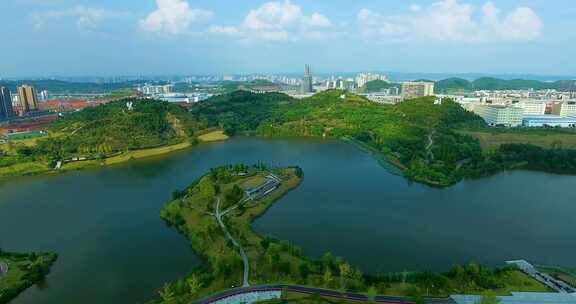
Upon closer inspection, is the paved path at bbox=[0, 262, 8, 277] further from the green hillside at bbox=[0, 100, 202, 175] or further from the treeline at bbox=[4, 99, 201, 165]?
the treeline at bbox=[4, 99, 201, 165]

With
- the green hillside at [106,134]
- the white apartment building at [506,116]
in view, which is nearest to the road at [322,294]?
the green hillside at [106,134]

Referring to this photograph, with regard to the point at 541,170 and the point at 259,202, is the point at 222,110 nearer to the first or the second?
the point at 259,202

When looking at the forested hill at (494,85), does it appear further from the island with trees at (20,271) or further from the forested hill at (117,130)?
the island with trees at (20,271)

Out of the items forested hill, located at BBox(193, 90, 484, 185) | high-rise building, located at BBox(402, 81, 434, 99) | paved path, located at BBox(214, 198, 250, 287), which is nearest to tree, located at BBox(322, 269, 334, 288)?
paved path, located at BBox(214, 198, 250, 287)

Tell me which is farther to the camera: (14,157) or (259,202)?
(14,157)

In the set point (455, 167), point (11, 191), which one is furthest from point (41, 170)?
point (455, 167)

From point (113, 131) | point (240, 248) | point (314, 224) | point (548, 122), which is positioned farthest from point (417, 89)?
point (240, 248)
